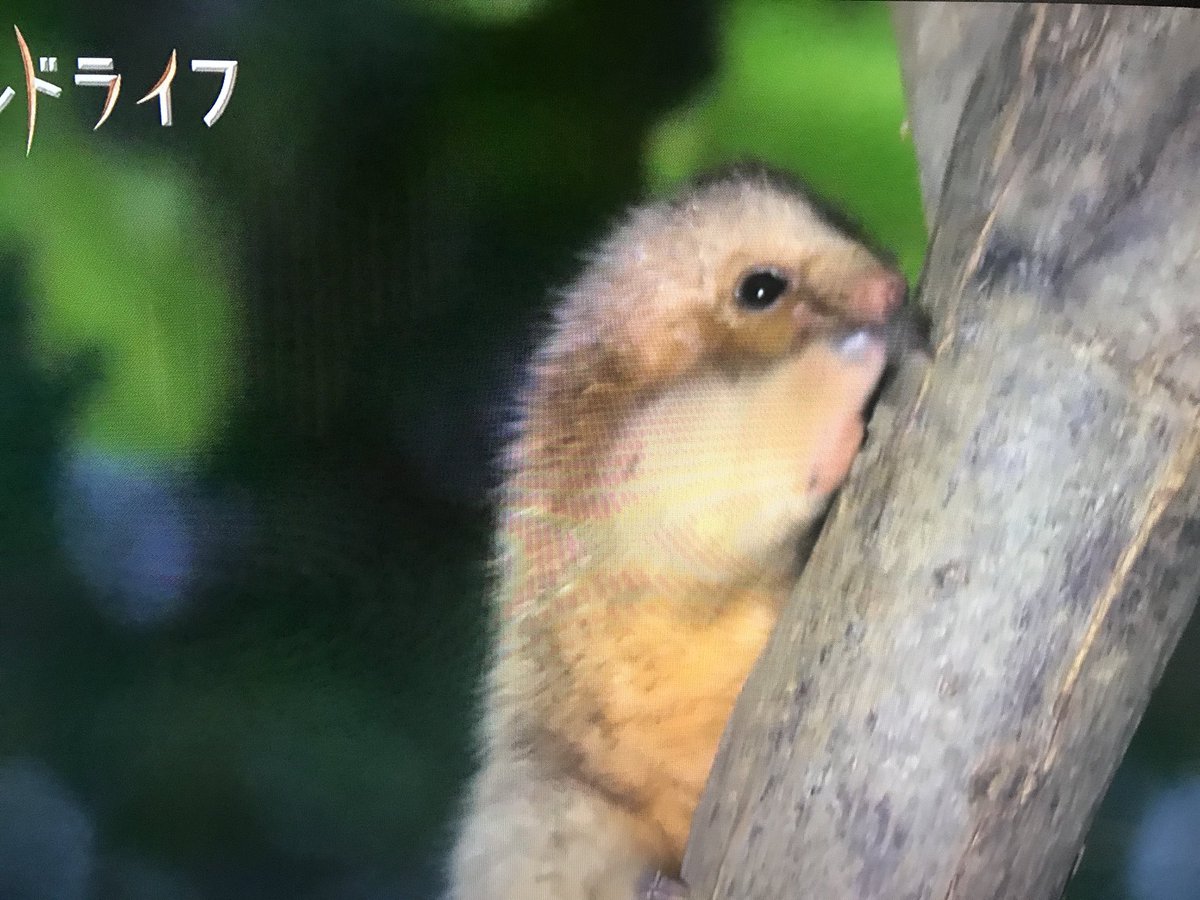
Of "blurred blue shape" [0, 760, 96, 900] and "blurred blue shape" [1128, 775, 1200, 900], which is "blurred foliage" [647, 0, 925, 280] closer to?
"blurred blue shape" [1128, 775, 1200, 900]

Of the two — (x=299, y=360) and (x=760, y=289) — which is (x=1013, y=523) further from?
(x=299, y=360)

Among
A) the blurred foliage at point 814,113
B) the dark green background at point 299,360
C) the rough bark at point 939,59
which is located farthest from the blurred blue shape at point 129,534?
the rough bark at point 939,59

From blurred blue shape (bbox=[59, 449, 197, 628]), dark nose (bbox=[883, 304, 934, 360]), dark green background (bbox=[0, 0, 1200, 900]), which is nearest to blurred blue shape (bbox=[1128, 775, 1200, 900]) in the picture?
dark green background (bbox=[0, 0, 1200, 900])

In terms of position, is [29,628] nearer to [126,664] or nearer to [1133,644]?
[126,664]

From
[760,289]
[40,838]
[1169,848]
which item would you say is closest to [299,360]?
[760,289]

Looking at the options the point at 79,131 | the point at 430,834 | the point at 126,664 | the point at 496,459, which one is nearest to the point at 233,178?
the point at 79,131
